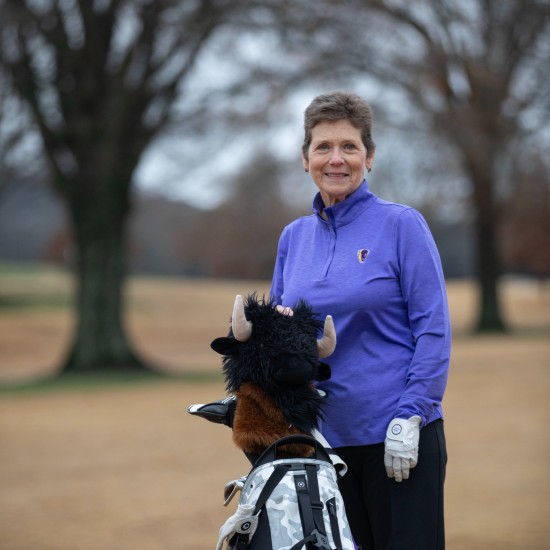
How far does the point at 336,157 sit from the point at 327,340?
642 millimetres

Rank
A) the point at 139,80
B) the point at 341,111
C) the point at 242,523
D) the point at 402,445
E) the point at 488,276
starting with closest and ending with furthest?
the point at 242,523 < the point at 402,445 < the point at 341,111 < the point at 139,80 < the point at 488,276

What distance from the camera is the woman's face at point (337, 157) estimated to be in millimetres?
3111

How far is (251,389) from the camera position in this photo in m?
2.95

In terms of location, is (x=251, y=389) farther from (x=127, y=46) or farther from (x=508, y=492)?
(x=127, y=46)

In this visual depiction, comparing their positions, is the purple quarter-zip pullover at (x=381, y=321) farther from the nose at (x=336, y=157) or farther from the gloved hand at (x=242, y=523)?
the gloved hand at (x=242, y=523)

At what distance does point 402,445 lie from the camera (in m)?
2.84

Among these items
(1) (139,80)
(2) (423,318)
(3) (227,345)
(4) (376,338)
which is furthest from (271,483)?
(1) (139,80)

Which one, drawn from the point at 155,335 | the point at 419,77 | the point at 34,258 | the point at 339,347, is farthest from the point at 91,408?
the point at 34,258

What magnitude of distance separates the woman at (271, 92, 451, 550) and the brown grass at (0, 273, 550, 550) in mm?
2862

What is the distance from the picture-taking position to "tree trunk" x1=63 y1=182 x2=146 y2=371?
63.1ft

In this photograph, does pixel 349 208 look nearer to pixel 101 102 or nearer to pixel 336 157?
pixel 336 157

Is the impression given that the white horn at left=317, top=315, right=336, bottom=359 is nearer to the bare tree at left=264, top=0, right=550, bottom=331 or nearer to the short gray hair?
the short gray hair

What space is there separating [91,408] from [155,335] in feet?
69.1

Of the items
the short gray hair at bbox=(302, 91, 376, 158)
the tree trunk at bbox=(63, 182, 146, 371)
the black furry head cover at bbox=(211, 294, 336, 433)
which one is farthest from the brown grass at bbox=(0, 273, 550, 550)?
the short gray hair at bbox=(302, 91, 376, 158)
